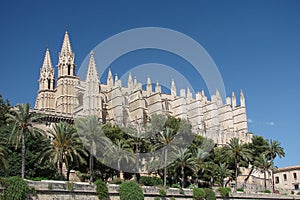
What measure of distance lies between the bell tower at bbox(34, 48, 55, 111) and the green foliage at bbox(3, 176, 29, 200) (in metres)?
51.6

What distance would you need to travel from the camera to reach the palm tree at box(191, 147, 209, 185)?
173 feet

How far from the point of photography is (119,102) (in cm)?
7844

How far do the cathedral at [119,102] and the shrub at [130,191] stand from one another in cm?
2831

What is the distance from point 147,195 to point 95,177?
13.0 metres

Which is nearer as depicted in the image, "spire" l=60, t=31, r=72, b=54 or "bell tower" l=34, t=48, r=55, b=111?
"spire" l=60, t=31, r=72, b=54

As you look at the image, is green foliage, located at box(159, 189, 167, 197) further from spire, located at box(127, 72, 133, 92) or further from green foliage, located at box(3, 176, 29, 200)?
spire, located at box(127, 72, 133, 92)

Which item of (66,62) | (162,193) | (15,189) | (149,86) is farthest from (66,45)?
(15,189)

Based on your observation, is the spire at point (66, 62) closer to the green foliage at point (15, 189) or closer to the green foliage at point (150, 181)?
the green foliage at point (150, 181)

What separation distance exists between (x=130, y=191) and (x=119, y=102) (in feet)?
137

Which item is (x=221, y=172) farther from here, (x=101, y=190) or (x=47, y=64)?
(x=47, y=64)

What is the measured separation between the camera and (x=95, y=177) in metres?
51.0

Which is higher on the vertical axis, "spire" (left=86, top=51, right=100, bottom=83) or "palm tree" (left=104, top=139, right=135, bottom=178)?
"spire" (left=86, top=51, right=100, bottom=83)

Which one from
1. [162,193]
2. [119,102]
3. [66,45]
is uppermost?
[66,45]

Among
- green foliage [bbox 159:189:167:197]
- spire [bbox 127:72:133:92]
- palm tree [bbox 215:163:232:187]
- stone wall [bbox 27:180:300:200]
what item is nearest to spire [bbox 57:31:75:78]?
spire [bbox 127:72:133:92]
